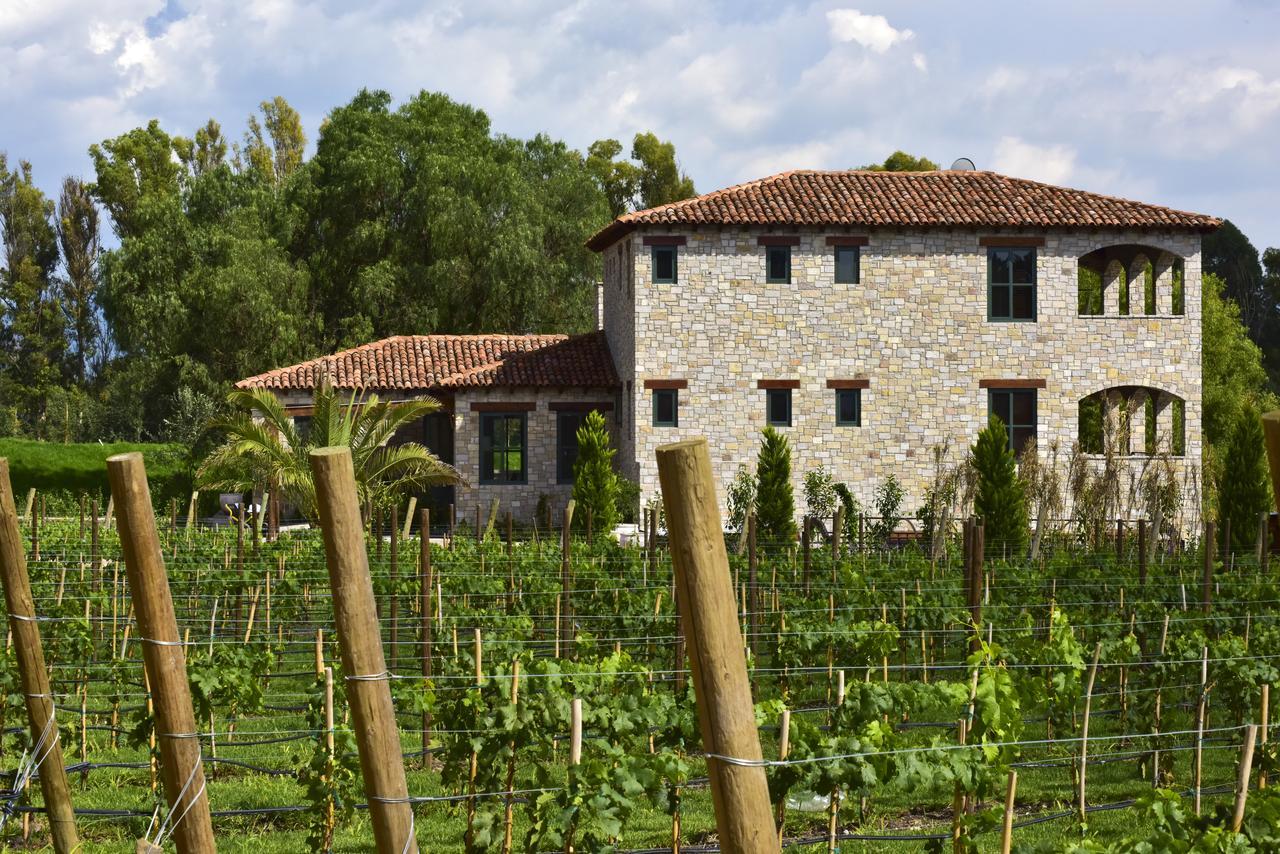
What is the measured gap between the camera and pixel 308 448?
25750 mm

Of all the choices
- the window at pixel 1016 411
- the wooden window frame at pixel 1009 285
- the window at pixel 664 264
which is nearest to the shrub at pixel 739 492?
the window at pixel 664 264

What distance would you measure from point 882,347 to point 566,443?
264 inches

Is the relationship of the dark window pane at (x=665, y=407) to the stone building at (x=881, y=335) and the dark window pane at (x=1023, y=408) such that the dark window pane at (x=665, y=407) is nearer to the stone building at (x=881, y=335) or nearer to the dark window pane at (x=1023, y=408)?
the stone building at (x=881, y=335)

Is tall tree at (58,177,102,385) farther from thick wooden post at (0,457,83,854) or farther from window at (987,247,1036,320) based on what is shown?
thick wooden post at (0,457,83,854)

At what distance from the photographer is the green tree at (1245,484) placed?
83.8 feet

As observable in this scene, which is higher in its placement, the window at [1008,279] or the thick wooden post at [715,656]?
the window at [1008,279]

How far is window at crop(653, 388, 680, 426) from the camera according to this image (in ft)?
93.6

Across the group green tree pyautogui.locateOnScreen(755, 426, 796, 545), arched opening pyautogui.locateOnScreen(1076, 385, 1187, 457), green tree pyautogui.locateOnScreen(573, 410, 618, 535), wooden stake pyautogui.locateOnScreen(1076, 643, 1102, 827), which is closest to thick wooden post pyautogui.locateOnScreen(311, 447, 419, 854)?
wooden stake pyautogui.locateOnScreen(1076, 643, 1102, 827)

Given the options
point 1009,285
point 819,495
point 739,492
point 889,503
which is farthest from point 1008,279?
point 739,492

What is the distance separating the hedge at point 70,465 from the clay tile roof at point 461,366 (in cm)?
654

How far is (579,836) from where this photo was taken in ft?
31.2

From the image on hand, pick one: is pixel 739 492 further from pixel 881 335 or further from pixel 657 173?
pixel 657 173

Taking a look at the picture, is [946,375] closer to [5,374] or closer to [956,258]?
[956,258]

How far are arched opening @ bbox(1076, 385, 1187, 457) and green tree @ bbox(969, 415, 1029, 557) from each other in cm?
315
